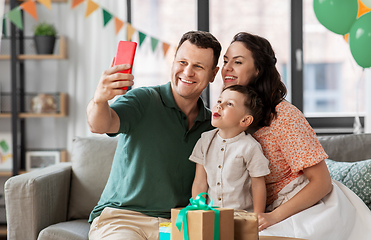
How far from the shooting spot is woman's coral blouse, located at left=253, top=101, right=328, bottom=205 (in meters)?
1.35

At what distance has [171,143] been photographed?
5.24 feet

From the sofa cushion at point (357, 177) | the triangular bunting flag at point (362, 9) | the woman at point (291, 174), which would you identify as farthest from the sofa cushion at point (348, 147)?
the triangular bunting flag at point (362, 9)

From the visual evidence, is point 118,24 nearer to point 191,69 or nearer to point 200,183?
point 191,69

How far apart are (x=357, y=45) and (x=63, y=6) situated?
2477 millimetres

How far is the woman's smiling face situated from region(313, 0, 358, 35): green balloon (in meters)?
1.29

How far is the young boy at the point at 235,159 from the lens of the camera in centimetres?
139

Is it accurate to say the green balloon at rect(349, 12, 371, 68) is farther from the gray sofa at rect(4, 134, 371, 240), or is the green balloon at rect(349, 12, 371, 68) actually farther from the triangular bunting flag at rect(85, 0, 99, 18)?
the triangular bunting flag at rect(85, 0, 99, 18)

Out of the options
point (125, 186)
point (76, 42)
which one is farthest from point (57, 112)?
point (125, 186)

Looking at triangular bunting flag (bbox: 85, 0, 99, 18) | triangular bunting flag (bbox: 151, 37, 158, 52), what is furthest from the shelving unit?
triangular bunting flag (bbox: 151, 37, 158, 52)

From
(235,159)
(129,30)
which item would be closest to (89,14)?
(129,30)

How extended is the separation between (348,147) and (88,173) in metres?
1.49

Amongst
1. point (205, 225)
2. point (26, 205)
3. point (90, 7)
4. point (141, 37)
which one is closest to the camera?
point (205, 225)

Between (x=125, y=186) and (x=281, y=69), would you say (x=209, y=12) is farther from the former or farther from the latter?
(x=125, y=186)

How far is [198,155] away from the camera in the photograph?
4.94 ft
